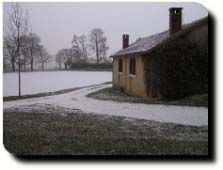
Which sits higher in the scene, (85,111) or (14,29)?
(14,29)

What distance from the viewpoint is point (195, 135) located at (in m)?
6.30

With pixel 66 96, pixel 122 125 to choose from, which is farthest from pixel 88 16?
pixel 66 96

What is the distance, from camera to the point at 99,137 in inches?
243

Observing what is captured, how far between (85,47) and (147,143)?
3.98 metres

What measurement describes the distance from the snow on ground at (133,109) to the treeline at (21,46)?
4.00ft

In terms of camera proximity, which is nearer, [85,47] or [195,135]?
[195,135]

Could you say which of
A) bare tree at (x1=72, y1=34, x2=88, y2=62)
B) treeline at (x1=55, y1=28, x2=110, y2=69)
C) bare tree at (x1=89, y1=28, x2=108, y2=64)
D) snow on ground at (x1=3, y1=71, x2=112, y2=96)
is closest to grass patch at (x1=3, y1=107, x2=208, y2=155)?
snow on ground at (x1=3, y1=71, x2=112, y2=96)

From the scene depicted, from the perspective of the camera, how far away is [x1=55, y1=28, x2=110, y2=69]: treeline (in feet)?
26.6

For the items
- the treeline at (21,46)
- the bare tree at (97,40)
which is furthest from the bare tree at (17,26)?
the bare tree at (97,40)

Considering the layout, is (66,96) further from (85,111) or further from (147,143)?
(147,143)

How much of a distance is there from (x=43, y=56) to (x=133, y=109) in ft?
11.0

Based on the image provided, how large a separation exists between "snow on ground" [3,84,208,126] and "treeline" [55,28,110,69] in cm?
161

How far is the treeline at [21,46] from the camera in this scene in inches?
277

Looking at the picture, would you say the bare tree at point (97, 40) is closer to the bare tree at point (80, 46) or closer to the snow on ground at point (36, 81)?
the bare tree at point (80, 46)
